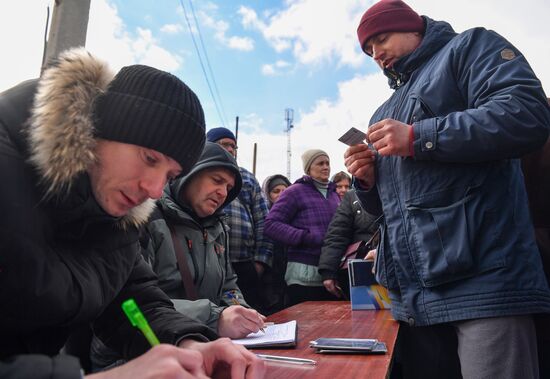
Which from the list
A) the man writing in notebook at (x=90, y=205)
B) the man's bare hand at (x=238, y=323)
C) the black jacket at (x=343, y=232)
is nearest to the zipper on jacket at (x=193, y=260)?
the man's bare hand at (x=238, y=323)

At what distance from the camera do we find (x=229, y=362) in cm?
84

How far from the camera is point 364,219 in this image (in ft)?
9.27

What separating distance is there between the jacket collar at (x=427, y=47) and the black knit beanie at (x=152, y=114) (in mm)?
847

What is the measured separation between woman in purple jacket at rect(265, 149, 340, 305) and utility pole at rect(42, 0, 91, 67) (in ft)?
5.74

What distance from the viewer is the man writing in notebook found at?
775 millimetres

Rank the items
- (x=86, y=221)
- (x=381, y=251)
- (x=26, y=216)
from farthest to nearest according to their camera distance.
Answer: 1. (x=381, y=251)
2. (x=86, y=221)
3. (x=26, y=216)

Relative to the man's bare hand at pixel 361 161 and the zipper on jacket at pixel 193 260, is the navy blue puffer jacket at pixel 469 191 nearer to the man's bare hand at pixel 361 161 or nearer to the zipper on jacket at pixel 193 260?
the man's bare hand at pixel 361 161

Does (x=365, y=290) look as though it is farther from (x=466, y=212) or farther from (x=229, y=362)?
(x=229, y=362)

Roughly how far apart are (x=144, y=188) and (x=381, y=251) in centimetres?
94

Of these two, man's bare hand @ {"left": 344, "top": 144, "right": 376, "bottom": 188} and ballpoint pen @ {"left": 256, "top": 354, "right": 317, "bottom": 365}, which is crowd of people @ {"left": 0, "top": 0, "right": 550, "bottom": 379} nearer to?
man's bare hand @ {"left": 344, "top": 144, "right": 376, "bottom": 188}

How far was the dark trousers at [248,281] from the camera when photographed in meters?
2.93

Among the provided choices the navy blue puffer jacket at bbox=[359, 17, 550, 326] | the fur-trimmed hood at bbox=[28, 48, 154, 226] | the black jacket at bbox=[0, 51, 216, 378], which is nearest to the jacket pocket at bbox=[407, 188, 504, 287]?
the navy blue puffer jacket at bbox=[359, 17, 550, 326]

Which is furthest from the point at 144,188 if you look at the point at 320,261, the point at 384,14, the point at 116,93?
the point at 320,261

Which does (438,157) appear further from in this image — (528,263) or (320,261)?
(320,261)
